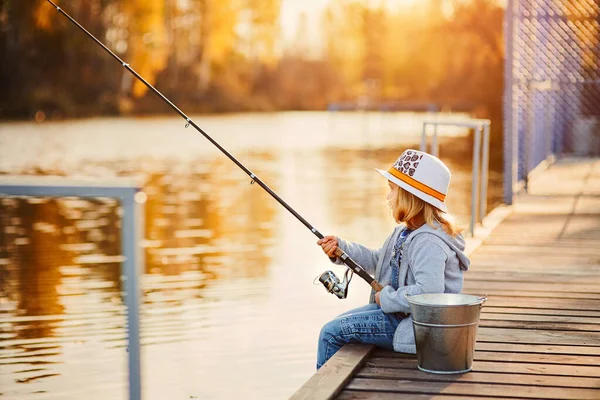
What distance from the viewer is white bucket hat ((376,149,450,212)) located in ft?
12.7

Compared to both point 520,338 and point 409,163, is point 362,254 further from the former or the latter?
point 520,338

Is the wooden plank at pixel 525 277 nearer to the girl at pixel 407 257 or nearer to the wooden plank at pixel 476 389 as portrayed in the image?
the girl at pixel 407 257

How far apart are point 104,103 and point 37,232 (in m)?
34.8

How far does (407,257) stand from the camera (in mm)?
3965

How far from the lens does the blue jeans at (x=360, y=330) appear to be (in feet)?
13.5

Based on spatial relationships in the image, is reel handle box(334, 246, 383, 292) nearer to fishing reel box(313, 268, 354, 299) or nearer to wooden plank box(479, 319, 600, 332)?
fishing reel box(313, 268, 354, 299)

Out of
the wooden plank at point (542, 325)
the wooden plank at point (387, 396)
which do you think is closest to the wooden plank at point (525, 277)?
the wooden plank at point (542, 325)

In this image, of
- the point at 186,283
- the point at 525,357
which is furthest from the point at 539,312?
the point at 186,283

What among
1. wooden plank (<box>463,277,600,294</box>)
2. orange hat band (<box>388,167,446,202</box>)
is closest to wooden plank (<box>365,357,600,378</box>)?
orange hat band (<box>388,167,446,202</box>)

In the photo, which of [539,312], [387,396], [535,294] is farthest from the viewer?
[535,294]

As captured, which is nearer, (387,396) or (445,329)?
(387,396)

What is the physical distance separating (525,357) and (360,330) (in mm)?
643

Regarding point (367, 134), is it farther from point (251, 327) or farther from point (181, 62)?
point (251, 327)

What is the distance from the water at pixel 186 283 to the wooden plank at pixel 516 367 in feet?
3.29
